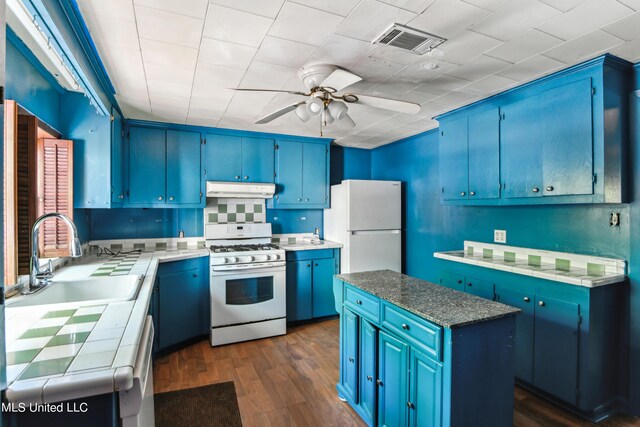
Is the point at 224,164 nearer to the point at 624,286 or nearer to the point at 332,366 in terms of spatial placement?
the point at 332,366

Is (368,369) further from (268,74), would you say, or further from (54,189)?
(54,189)

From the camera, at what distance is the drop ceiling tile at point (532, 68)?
2.17 metres

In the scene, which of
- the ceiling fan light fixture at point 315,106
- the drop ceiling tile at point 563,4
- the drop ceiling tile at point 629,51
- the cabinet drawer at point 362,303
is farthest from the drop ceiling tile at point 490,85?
the cabinet drawer at point 362,303

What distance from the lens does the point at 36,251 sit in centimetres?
178

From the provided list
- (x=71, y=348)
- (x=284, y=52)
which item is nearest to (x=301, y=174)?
(x=284, y=52)

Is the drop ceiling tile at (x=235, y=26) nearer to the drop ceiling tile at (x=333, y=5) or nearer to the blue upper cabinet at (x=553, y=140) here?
the drop ceiling tile at (x=333, y=5)

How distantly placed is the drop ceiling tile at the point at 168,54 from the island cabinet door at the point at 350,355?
6.48 feet

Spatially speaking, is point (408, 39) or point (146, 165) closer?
point (408, 39)

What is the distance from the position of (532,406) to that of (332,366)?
1.53 metres

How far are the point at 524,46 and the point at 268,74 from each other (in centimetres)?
163

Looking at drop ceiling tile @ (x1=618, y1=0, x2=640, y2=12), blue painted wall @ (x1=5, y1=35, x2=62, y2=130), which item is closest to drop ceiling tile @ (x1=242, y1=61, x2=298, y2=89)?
blue painted wall @ (x1=5, y1=35, x2=62, y2=130)

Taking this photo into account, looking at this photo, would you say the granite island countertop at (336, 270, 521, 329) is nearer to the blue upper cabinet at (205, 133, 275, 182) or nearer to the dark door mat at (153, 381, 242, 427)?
the dark door mat at (153, 381, 242, 427)

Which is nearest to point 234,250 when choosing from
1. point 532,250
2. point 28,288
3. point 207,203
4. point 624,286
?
point 207,203

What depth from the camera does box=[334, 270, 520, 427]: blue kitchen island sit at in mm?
1519
